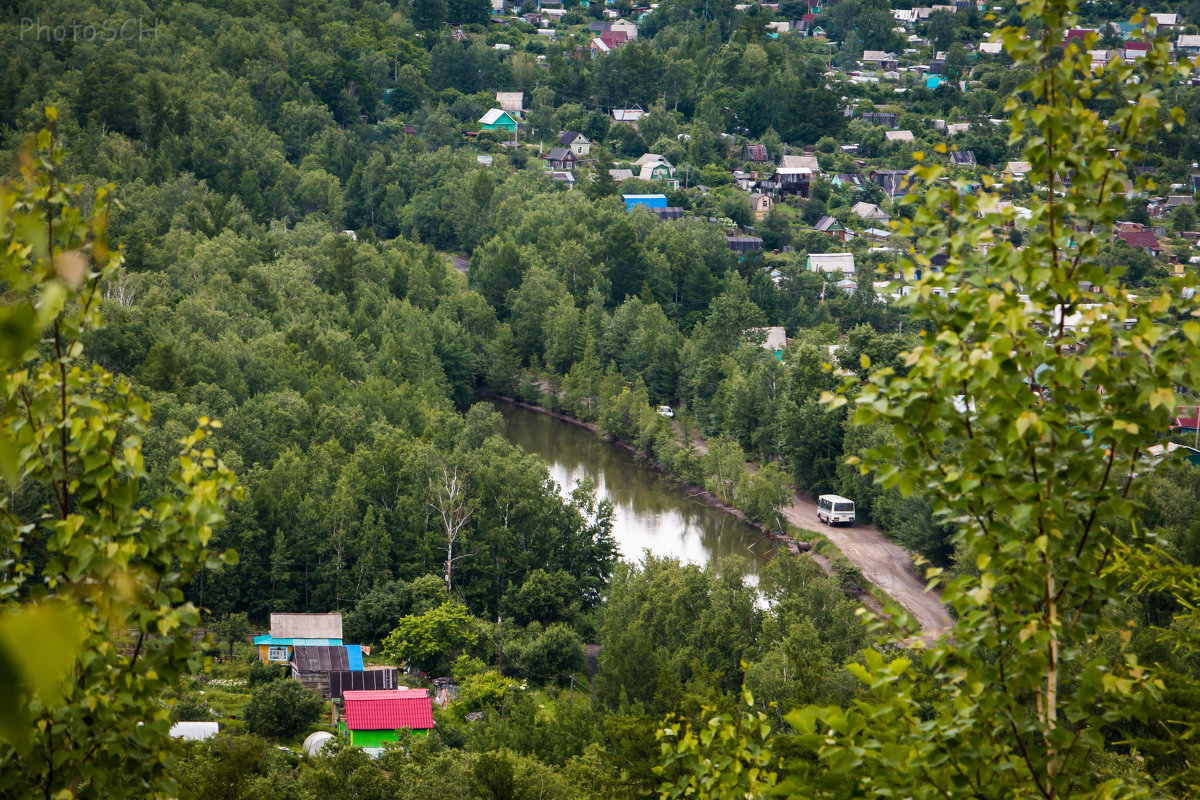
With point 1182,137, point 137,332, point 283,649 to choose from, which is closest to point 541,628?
point 283,649

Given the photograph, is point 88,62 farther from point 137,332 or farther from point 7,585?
point 7,585

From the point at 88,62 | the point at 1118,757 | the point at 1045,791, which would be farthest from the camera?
the point at 88,62

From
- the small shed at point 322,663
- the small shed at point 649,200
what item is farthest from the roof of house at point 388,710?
the small shed at point 649,200

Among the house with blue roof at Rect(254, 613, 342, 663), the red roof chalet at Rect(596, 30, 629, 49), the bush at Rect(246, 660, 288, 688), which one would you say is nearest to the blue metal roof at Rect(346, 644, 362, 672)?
the house with blue roof at Rect(254, 613, 342, 663)

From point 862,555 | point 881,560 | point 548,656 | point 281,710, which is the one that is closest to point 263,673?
point 281,710

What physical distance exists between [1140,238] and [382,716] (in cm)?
3536

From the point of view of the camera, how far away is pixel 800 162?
4825cm

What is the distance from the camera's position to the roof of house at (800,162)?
48.0 metres

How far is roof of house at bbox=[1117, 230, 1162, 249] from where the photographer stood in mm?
39134

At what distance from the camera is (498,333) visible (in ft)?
103

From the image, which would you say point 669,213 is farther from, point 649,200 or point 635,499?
point 635,499

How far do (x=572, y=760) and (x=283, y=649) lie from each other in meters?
6.95

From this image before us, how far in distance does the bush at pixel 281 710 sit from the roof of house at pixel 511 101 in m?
42.8

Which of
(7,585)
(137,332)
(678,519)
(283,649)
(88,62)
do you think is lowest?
(678,519)
